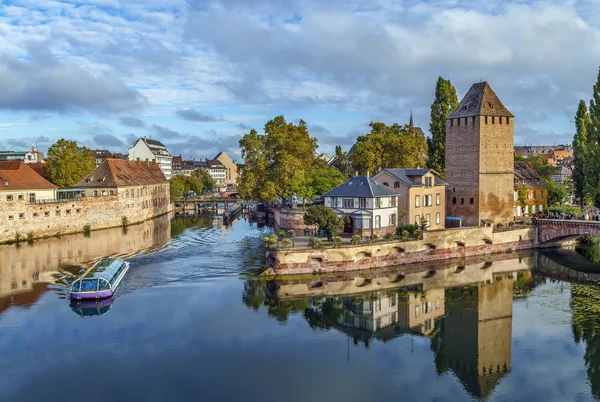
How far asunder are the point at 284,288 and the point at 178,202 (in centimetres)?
6534

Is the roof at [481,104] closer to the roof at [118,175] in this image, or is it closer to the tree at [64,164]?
the roof at [118,175]

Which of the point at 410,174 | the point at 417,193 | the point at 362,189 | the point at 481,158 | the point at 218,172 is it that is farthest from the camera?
the point at 218,172

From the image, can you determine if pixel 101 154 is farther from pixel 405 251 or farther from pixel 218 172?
pixel 405 251

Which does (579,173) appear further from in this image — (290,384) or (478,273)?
(290,384)

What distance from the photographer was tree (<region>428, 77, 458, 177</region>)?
2392 inches

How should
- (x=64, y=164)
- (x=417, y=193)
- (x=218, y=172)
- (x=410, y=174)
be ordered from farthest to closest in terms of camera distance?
1. (x=218, y=172)
2. (x=64, y=164)
3. (x=410, y=174)
4. (x=417, y=193)

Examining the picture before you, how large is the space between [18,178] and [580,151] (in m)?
60.2

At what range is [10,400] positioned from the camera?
19922mm

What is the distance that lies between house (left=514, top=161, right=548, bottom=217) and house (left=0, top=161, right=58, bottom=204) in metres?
53.0

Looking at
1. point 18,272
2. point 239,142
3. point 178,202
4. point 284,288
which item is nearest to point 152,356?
point 284,288

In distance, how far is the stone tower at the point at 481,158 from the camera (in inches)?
2061

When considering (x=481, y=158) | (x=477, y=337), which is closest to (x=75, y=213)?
(x=481, y=158)

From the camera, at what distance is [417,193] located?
5019 centimetres

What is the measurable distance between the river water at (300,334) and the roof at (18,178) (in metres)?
13.4
